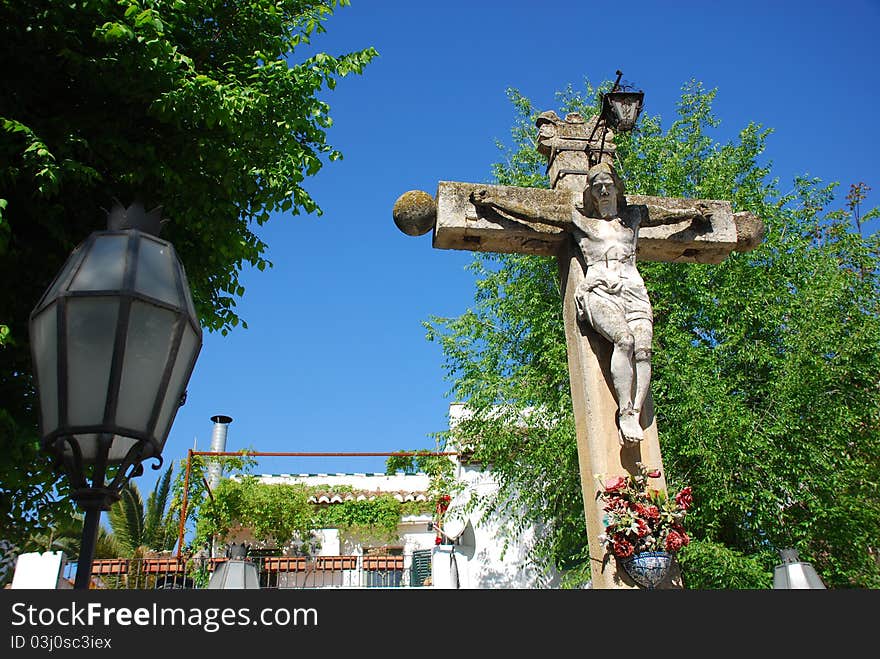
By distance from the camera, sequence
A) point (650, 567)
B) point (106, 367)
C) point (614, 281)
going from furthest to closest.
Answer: point (614, 281), point (650, 567), point (106, 367)

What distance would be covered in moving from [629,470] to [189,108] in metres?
5.20

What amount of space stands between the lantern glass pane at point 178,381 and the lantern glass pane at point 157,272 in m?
0.10

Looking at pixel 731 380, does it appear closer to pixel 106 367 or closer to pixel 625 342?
pixel 625 342

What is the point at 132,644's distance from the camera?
126cm

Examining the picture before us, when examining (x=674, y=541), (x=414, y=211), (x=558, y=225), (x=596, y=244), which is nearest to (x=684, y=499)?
(x=674, y=541)

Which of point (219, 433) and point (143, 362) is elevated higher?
point (219, 433)

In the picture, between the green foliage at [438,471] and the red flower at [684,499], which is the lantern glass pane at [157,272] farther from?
the green foliage at [438,471]

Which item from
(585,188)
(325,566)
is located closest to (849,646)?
(585,188)

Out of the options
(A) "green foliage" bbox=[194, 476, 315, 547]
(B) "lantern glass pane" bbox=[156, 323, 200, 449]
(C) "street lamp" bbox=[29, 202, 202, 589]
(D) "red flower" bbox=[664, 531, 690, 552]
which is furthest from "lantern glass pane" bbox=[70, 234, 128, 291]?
(A) "green foliage" bbox=[194, 476, 315, 547]

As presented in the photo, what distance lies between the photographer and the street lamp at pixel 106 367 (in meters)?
1.67

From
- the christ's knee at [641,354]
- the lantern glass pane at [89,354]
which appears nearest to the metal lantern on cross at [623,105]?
the christ's knee at [641,354]

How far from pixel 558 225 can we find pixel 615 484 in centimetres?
201

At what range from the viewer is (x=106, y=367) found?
1684 millimetres

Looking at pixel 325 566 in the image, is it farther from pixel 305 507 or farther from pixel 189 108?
pixel 189 108
